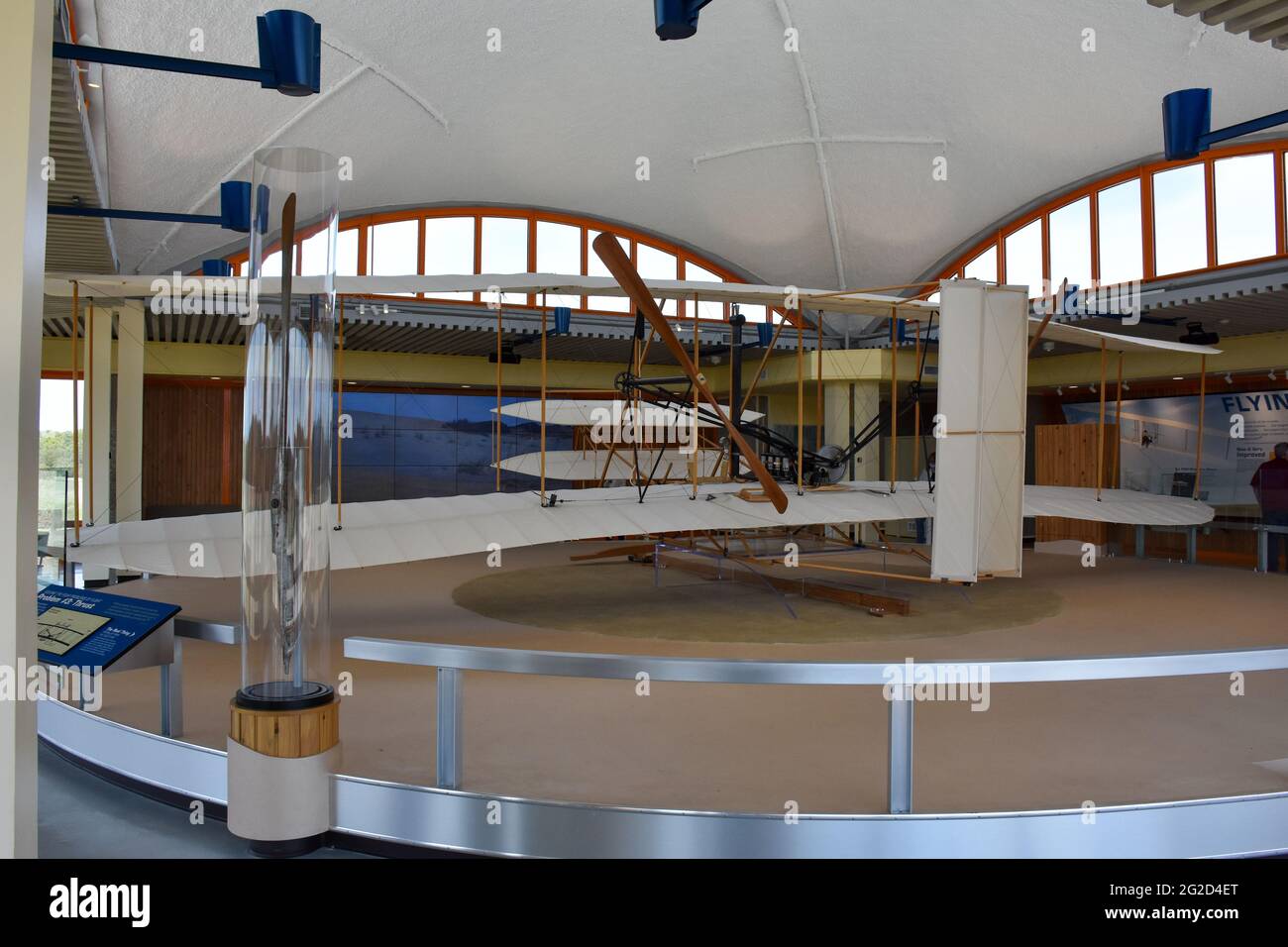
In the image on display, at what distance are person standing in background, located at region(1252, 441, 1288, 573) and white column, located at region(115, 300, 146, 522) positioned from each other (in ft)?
48.2

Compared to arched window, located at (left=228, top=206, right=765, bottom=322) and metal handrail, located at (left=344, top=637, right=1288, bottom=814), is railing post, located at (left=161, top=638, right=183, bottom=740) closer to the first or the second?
metal handrail, located at (left=344, top=637, right=1288, bottom=814)

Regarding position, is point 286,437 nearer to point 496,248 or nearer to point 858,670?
point 858,670

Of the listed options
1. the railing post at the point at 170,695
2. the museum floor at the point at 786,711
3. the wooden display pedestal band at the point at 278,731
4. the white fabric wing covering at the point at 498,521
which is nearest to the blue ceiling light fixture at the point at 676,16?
the wooden display pedestal band at the point at 278,731

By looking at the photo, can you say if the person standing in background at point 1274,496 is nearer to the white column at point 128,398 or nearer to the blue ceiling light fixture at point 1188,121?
the blue ceiling light fixture at point 1188,121

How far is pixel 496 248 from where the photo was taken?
58.2ft

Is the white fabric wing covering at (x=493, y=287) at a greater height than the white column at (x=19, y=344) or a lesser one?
greater

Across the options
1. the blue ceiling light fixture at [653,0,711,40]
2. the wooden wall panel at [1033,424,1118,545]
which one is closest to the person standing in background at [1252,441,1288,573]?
the wooden wall panel at [1033,424,1118,545]

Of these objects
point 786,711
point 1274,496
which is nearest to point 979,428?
point 786,711

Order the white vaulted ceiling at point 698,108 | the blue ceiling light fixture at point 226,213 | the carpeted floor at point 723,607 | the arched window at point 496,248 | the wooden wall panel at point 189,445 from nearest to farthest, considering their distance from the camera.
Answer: the blue ceiling light fixture at point 226,213 < the carpeted floor at point 723,607 < the white vaulted ceiling at point 698,108 < the wooden wall panel at point 189,445 < the arched window at point 496,248

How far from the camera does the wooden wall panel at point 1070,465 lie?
15.5 m

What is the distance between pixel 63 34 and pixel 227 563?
143 inches

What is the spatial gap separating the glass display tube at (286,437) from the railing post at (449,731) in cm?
44

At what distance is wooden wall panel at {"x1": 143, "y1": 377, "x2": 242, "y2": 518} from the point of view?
1591 cm

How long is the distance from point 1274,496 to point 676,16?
45.2ft
